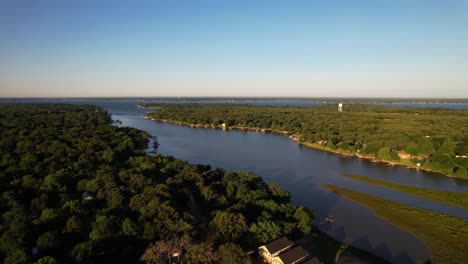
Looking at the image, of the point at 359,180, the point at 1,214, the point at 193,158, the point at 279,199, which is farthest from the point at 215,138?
the point at 1,214

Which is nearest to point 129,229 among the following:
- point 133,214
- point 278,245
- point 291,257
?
point 133,214

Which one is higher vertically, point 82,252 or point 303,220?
point 82,252

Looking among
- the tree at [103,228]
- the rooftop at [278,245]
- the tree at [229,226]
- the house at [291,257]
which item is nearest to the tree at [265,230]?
the rooftop at [278,245]

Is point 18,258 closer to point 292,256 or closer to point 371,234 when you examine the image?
point 292,256

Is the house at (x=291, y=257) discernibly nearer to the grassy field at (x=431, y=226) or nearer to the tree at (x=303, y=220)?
the tree at (x=303, y=220)

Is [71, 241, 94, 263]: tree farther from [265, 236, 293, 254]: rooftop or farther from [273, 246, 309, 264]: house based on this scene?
[273, 246, 309, 264]: house
